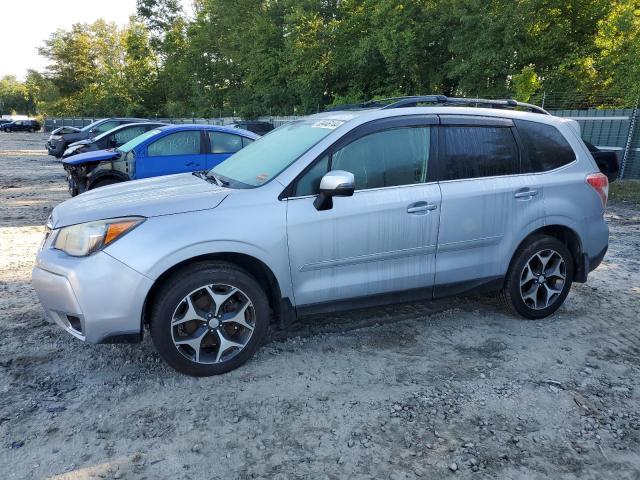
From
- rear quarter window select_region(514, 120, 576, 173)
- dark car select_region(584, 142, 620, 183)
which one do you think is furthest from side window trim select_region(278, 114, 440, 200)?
dark car select_region(584, 142, 620, 183)

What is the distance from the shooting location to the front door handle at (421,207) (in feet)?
11.7

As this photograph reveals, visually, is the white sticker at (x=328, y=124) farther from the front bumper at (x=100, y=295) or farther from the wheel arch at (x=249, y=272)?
the front bumper at (x=100, y=295)

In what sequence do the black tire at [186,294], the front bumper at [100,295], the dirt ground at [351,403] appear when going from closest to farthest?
the dirt ground at [351,403] → the front bumper at [100,295] → the black tire at [186,294]

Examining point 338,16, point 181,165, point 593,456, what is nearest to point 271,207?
point 593,456

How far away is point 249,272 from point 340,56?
97.1 feet

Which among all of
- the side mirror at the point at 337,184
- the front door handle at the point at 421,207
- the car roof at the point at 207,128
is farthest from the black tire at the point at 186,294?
the car roof at the point at 207,128

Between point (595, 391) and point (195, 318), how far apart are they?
2674mm

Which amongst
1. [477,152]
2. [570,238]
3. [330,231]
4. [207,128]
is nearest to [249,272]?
[330,231]

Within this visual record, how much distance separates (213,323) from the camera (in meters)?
3.19

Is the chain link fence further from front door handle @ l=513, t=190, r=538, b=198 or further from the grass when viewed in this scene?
front door handle @ l=513, t=190, r=538, b=198

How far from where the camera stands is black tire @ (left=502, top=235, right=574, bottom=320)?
4.06 meters

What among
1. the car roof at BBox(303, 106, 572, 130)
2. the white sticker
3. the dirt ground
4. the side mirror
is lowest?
the dirt ground

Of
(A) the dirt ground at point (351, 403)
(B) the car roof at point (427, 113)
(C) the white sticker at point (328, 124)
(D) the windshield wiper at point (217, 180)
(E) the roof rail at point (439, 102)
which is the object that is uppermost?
(E) the roof rail at point (439, 102)

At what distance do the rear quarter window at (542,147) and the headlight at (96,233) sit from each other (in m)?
3.12
